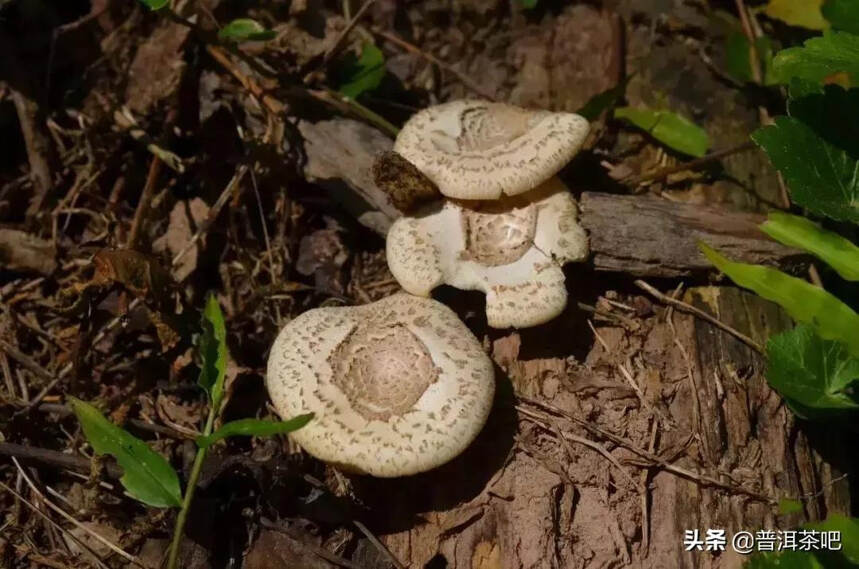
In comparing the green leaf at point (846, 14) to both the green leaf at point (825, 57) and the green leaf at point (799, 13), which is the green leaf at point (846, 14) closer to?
the green leaf at point (825, 57)

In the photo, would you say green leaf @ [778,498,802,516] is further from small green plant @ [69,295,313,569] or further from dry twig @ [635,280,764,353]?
small green plant @ [69,295,313,569]

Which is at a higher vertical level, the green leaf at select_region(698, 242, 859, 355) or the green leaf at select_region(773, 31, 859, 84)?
the green leaf at select_region(773, 31, 859, 84)

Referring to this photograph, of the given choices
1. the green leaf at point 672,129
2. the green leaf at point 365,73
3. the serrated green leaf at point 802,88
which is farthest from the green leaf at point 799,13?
→ the green leaf at point 365,73

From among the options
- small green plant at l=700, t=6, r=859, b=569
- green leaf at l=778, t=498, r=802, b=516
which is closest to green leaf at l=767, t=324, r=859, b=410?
small green plant at l=700, t=6, r=859, b=569

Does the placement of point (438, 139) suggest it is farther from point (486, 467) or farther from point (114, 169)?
point (114, 169)

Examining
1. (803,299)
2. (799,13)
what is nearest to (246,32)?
(803,299)

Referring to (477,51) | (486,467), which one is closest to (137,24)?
(477,51)

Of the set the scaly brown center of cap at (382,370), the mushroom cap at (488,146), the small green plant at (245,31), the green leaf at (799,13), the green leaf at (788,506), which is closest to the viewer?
the green leaf at (788,506)
